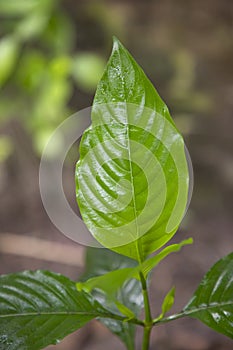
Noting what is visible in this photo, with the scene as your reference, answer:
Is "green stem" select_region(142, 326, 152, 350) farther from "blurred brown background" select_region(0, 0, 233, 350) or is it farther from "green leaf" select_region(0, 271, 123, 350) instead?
"blurred brown background" select_region(0, 0, 233, 350)

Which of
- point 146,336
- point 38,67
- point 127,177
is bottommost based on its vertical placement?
point 146,336

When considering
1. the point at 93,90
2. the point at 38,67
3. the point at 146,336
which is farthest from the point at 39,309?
the point at 93,90

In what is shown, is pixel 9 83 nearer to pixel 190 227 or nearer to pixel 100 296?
pixel 190 227

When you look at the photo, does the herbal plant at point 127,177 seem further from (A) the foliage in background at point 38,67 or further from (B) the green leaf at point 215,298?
(A) the foliage in background at point 38,67

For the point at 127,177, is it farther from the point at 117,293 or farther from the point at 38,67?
the point at 38,67

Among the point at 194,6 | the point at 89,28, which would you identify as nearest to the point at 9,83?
the point at 89,28

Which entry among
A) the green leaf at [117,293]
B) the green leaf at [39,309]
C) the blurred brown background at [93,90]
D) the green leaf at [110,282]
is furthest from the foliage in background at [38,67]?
the green leaf at [110,282]

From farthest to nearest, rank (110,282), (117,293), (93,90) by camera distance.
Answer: (93,90) < (117,293) < (110,282)

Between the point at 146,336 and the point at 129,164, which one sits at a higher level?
the point at 129,164
